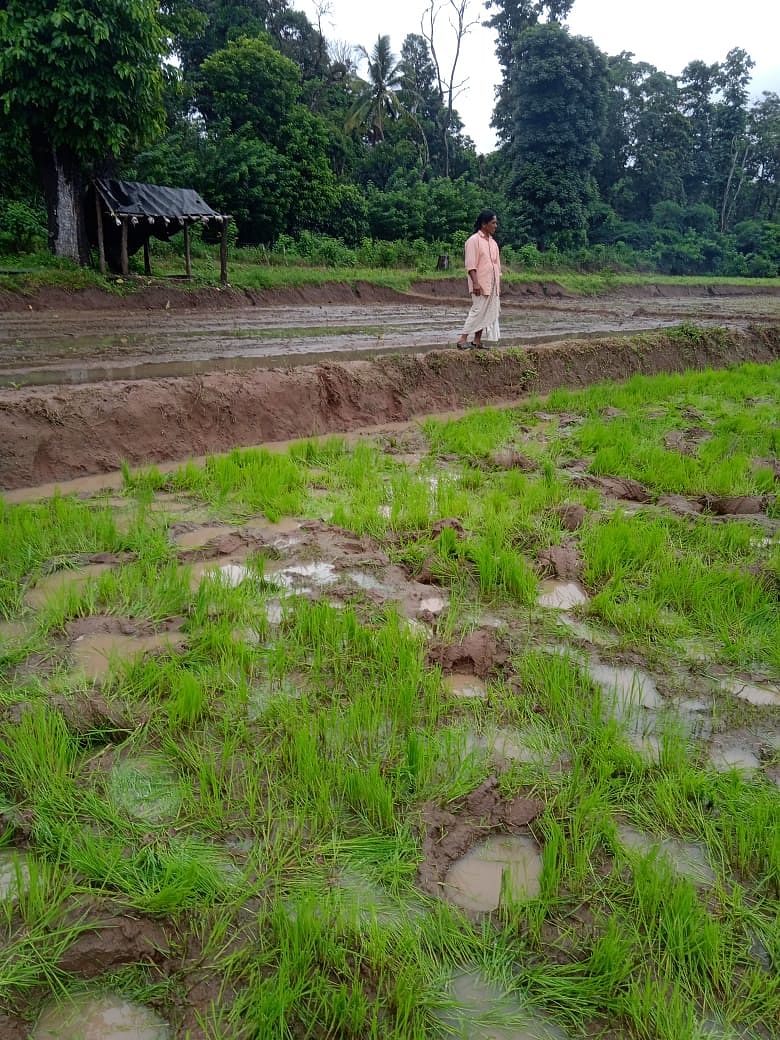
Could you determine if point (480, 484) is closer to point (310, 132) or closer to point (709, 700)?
point (709, 700)

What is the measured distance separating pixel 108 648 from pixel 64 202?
1335 cm

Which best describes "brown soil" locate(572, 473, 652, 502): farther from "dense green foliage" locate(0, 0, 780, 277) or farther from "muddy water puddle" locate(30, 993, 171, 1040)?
"dense green foliage" locate(0, 0, 780, 277)

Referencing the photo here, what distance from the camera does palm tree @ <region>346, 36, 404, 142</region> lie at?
26.2 meters

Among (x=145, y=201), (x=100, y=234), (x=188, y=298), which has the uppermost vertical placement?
(x=145, y=201)

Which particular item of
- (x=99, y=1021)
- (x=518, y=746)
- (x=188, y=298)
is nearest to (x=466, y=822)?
(x=518, y=746)

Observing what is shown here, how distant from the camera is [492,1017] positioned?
1252 millimetres

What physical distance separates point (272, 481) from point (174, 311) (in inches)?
384

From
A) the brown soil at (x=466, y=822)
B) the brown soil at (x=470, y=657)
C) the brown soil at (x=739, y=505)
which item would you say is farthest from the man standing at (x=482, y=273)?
the brown soil at (x=466, y=822)

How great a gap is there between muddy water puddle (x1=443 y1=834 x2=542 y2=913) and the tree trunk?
46.2 feet

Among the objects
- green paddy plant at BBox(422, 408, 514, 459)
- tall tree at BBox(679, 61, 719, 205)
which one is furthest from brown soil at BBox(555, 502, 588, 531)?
tall tree at BBox(679, 61, 719, 205)

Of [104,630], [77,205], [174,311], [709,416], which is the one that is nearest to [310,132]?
[77,205]

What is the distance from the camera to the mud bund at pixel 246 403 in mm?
4516

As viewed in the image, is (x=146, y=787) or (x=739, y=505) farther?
(x=739, y=505)

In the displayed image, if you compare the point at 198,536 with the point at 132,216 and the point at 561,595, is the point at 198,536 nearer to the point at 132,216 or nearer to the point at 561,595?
the point at 561,595
